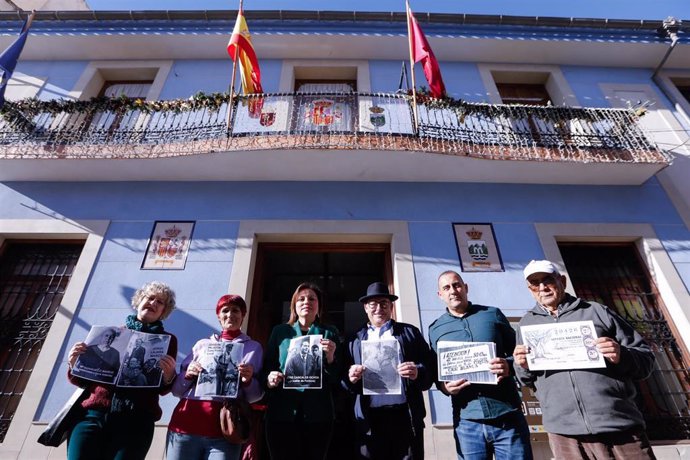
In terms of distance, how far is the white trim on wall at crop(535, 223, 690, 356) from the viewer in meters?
4.91

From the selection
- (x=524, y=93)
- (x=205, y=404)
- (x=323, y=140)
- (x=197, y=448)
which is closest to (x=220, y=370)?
(x=205, y=404)

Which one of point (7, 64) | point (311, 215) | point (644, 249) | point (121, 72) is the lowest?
point (644, 249)

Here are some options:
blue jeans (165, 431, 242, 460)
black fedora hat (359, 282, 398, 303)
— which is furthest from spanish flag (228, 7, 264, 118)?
blue jeans (165, 431, 242, 460)

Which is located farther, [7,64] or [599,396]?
[7,64]

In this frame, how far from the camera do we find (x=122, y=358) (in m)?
2.53

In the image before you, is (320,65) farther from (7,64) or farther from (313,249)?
(7,64)

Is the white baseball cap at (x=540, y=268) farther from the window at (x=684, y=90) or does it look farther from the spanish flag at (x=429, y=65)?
the window at (x=684, y=90)

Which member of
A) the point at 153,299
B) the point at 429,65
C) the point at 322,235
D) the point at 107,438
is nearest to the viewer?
the point at 107,438

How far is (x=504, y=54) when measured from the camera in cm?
768

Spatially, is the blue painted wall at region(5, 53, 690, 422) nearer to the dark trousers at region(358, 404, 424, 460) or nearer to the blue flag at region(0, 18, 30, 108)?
the blue flag at region(0, 18, 30, 108)

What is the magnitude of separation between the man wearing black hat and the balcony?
3.36m

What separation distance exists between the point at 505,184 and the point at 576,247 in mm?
1444

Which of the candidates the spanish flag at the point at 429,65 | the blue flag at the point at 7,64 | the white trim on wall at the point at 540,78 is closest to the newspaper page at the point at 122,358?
the blue flag at the point at 7,64

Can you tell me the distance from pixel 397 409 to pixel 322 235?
3159 millimetres
